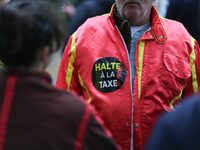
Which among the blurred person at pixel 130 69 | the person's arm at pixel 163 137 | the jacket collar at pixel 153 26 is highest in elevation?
the jacket collar at pixel 153 26

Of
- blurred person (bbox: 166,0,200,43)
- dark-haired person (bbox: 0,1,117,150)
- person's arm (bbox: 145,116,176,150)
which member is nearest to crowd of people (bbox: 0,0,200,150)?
dark-haired person (bbox: 0,1,117,150)

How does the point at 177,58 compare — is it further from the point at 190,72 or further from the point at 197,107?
the point at 197,107

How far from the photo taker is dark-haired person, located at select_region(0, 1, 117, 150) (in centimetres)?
274

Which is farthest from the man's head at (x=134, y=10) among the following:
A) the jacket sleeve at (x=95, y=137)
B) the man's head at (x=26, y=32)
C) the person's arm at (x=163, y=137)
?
the person's arm at (x=163, y=137)

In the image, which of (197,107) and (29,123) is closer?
(197,107)

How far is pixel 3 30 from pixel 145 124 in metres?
1.31

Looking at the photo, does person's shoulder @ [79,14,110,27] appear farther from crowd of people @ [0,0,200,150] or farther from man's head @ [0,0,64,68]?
man's head @ [0,0,64,68]

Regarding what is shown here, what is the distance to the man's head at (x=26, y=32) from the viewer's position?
2758mm

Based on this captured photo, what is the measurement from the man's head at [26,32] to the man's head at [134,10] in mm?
1209

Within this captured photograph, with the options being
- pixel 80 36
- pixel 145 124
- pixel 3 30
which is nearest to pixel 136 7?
pixel 80 36

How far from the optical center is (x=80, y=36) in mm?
3955

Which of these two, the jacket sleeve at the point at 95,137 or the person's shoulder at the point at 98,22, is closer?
the jacket sleeve at the point at 95,137

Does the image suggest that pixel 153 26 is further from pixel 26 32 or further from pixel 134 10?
pixel 26 32

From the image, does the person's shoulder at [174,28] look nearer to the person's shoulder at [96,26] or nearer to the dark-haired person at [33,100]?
the person's shoulder at [96,26]
